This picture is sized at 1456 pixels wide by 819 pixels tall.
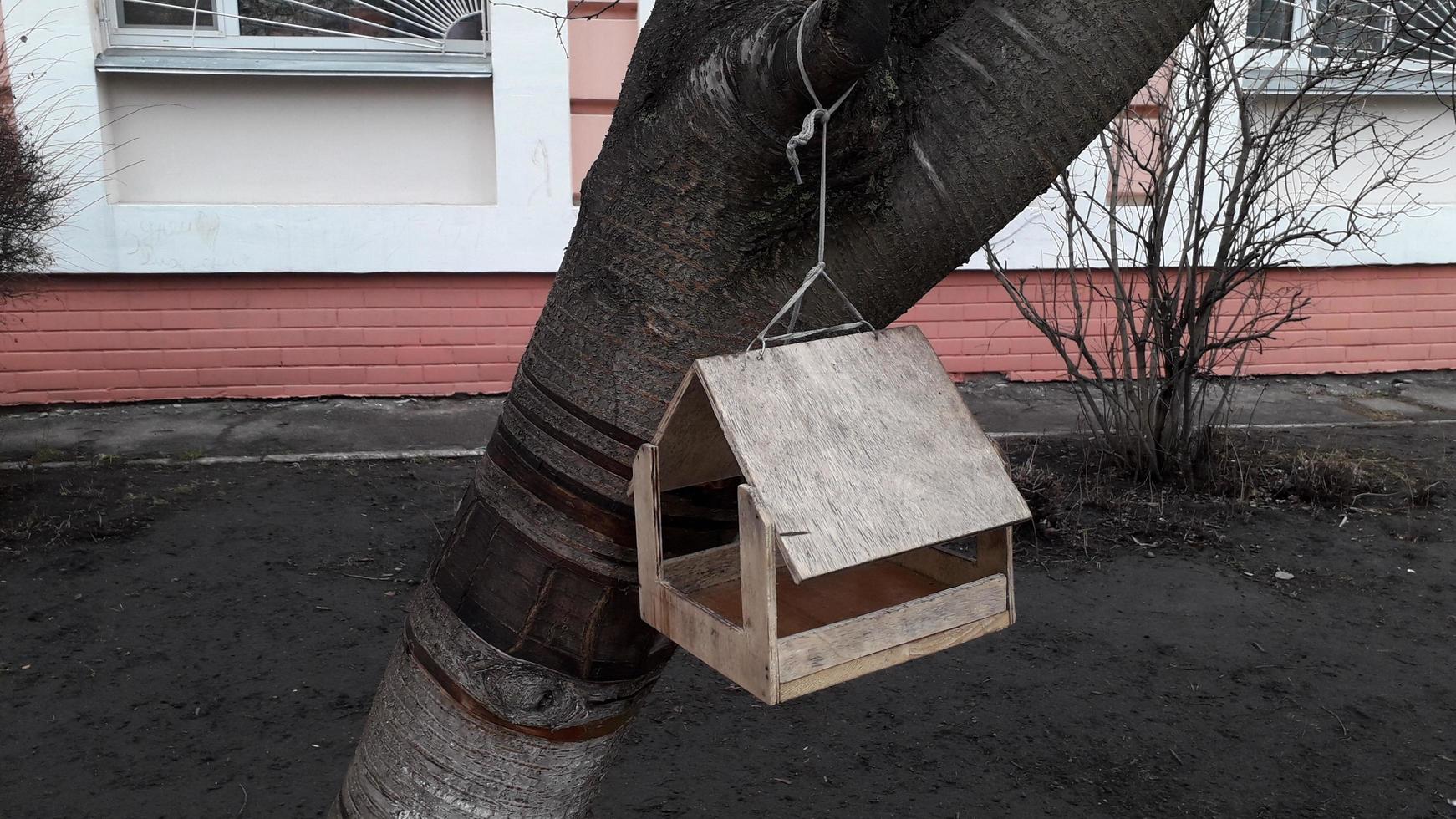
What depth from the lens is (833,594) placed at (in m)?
1.56

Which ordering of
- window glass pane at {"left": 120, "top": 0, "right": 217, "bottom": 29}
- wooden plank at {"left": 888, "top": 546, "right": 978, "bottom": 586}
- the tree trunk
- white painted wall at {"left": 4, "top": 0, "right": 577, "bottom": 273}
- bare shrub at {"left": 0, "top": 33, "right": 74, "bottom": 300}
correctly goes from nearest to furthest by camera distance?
the tree trunk, wooden plank at {"left": 888, "top": 546, "right": 978, "bottom": 586}, bare shrub at {"left": 0, "top": 33, "right": 74, "bottom": 300}, white painted wall at {"left": 4, "top": 0, "right": 577, "bottom": 273}, window glass pane at {"left": 120, "top": 0, "right": 217, "bottom": 29}

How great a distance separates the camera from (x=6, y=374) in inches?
218

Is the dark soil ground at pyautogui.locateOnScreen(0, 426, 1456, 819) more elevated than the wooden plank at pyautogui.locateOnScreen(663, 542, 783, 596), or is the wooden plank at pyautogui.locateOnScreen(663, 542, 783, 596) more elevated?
the wooden plank at pyautogui.locateOnScreen(663, 542, 783, 596)

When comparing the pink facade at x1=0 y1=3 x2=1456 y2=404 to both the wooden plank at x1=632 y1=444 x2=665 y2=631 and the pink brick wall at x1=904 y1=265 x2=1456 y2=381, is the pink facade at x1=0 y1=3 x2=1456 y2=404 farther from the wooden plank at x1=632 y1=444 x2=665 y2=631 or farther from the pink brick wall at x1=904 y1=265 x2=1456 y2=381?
the wooden plank at x1=632 y1=444 x2=665 y2=631

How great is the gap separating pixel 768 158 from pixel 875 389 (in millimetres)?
297

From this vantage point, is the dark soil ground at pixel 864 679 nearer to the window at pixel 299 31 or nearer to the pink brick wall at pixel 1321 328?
the pink brick wall at pixel 1321 328

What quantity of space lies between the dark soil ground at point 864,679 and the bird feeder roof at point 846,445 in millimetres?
1700

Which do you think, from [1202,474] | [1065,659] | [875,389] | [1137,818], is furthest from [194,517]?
[1202,474]

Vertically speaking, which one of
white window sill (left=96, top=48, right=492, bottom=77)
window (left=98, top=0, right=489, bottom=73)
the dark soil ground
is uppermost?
window (left=98, top=0, right=489, bottom=73)

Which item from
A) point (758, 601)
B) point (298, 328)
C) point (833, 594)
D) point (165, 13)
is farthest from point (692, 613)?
point (165, 13)

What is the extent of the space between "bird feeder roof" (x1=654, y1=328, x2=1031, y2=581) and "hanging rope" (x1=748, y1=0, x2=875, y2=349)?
0.10ft

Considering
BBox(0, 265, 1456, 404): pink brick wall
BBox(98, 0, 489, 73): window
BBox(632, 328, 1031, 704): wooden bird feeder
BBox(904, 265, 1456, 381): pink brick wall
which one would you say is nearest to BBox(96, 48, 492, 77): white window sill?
BBox(98, 0, 489, 73): window

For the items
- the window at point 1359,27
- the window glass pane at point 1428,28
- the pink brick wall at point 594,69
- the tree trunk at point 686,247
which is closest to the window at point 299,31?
A: the pink brick wall at point 594,69

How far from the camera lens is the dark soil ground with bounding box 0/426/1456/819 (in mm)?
2789
